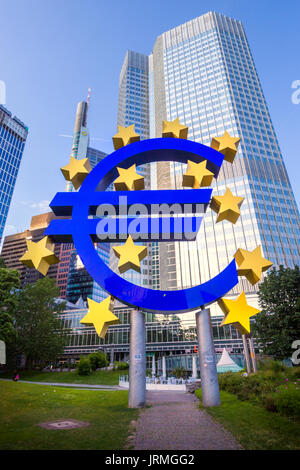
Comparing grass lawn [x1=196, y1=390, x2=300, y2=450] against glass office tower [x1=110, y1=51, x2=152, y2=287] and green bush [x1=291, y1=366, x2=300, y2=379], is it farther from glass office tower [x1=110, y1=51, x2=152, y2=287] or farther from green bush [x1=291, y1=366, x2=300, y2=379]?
glass office tower [x1=110, y1=51, x2=152, y2=287]

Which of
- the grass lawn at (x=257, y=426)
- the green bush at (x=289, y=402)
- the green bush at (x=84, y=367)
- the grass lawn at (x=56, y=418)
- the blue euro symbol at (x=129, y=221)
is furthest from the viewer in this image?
the green bush at (x=84, y=367)

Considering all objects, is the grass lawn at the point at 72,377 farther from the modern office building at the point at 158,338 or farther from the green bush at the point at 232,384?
the green bush at the point at 232,384

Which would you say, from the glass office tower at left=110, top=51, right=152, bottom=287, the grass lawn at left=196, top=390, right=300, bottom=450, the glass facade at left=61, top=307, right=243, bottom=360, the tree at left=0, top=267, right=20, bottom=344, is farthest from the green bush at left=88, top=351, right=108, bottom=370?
the glass office tower at left=110, top=51, right=152, bottom=287

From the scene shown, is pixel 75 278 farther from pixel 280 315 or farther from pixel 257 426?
pixel 257 426

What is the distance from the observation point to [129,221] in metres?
13.9

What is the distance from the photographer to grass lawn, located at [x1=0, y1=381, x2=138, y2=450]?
702 cm

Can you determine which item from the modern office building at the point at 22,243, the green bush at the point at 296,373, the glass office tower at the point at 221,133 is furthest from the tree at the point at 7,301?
the modern office building at the point at 22,243

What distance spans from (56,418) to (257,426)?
7.48m

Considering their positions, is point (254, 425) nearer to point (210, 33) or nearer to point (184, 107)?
point (184, 107)

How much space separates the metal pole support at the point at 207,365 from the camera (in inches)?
494

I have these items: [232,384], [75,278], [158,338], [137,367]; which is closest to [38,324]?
[158,338]

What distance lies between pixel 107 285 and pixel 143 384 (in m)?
5.05

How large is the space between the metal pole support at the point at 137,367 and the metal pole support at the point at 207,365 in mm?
2847

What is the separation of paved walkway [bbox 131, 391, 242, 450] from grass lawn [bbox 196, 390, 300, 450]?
0.36 m
